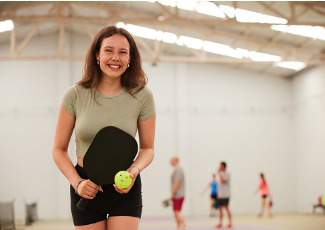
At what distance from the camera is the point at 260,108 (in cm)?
2303

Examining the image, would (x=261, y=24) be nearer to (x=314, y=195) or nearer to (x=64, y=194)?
(x=314, y=195)

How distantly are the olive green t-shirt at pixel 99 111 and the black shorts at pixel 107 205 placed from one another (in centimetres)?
18

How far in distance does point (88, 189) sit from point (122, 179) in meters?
0.16

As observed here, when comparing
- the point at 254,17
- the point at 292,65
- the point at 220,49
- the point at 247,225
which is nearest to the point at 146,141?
the point at 247,225

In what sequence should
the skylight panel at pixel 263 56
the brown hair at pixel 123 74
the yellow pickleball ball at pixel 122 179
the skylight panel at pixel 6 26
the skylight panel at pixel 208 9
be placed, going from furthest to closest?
the skylight panel at pixel 263 56 → the skylight panel at pixel 6 26 → the skylight panel at pixel 208 9 → the brown hair at pixel 123 74 → the yellow pickleball ball at pixel 122 179

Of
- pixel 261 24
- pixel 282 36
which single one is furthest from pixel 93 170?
pixel 282 36

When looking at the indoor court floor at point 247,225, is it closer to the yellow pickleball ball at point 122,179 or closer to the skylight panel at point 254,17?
the skylight panel at point 254,17

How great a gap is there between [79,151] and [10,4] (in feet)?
48.6

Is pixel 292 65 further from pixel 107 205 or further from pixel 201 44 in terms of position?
pixel 107 205

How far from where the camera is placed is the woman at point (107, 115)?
8.25 ft

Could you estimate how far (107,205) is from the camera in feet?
8.28

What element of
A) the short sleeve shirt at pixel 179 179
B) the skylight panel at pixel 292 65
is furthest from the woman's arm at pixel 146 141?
the skylight panel at pixel 292 65

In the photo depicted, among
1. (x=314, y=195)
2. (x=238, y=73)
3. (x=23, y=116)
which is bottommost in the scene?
(x=314, y=195)

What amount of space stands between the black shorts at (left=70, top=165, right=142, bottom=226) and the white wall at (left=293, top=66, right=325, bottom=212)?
17.6 metres
